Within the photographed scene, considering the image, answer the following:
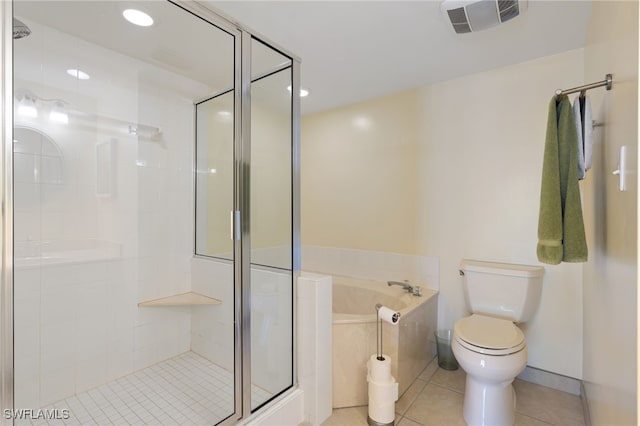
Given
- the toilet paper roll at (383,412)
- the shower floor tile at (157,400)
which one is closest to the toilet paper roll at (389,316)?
the toilet paper roll at (383,412)

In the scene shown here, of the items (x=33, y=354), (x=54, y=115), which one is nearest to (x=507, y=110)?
(x=54, y=115)

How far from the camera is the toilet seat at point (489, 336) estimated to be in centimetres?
165

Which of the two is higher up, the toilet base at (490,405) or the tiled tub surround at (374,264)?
the tiled tub surround at (374,264)

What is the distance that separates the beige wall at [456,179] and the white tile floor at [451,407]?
199 millimetres

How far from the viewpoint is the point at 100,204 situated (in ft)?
6.81

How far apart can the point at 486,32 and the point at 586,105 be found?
0.79 m

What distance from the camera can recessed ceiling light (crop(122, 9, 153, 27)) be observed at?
1755 millimetres

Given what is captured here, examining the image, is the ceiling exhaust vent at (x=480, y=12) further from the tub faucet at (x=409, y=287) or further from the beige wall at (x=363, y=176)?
the tub faucet at (x=409, y=287)

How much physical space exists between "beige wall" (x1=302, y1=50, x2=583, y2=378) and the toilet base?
62 cm

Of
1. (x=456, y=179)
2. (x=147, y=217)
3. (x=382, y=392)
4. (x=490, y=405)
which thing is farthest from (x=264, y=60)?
(x=490, y=405)

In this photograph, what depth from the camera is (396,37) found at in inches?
73.4

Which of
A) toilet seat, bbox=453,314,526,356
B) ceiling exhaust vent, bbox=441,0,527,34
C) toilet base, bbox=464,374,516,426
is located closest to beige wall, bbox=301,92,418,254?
toilet seat, bbox=453,314,526,356

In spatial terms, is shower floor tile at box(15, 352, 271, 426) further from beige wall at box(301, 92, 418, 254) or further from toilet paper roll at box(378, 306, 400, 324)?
beige wall at box(301, 92, 418, 254)

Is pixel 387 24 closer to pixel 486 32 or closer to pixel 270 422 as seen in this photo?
pixel 486 32
